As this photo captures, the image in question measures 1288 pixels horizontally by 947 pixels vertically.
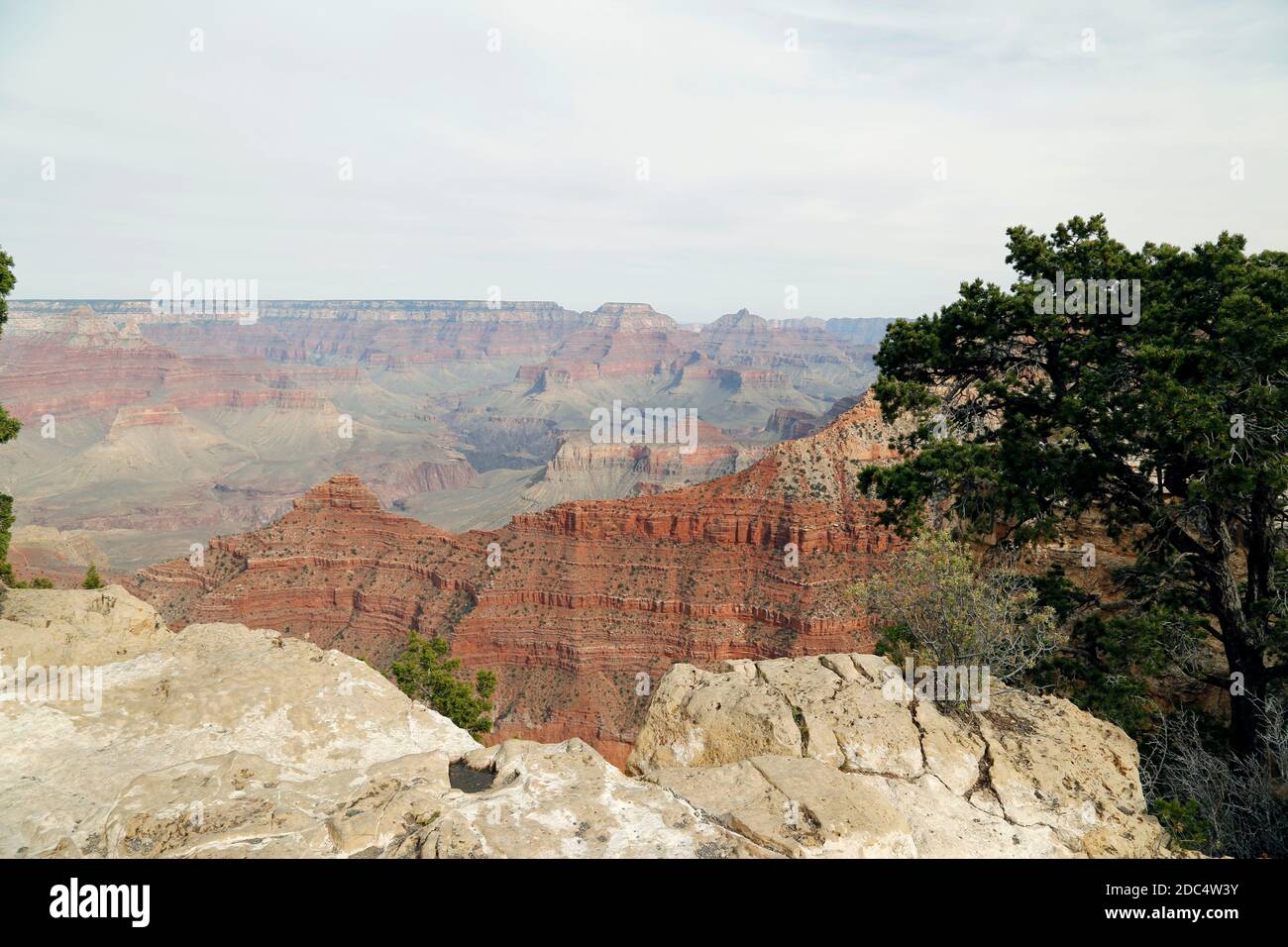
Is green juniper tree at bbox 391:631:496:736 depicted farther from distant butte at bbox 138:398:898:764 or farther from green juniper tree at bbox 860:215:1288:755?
distant butte at bbox 138:398:898:764

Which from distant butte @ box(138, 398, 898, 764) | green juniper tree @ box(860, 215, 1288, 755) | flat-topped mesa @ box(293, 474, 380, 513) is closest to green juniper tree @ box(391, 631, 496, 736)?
green juniper tree @ box(860, 215, 1288, 755)

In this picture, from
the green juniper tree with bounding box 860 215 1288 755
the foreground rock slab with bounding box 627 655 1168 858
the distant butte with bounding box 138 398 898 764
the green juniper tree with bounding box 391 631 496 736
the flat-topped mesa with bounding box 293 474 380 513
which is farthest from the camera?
the flat-topped mesa with bounding box 293 474 380 513

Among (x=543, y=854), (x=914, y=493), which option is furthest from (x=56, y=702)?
(x=914, y=493)

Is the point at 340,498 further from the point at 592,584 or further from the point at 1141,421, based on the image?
the point at 1141,421

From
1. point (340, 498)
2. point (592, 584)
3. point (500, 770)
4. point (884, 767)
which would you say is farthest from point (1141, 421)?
point (340, 498)

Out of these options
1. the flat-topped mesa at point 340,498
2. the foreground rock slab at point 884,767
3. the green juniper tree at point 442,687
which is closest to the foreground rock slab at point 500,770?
the foreground rock slab at point 884,767

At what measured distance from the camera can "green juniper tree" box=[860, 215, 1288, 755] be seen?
1391 cm

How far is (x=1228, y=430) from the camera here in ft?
45.0

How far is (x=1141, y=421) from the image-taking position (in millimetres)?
14508

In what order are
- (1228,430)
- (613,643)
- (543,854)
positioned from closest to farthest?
(543,854) < (1228,430) < (613,643)

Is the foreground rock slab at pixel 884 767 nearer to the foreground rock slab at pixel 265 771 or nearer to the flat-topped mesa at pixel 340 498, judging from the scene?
the foreground rock slab at pixel 265 771

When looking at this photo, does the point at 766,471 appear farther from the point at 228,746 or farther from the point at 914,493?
the point at 228,746

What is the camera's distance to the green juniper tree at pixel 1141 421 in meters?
13.9

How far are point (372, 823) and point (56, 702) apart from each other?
7.70 m
